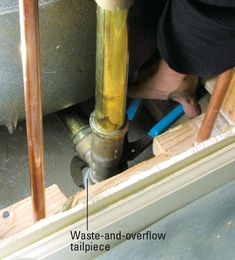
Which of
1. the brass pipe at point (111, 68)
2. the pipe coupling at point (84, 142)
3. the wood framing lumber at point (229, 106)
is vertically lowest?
the pipe coupling at point (84, 142)

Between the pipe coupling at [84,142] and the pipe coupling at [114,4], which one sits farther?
the pipe coupling at [84,142]

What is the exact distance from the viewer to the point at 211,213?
0.76 meters

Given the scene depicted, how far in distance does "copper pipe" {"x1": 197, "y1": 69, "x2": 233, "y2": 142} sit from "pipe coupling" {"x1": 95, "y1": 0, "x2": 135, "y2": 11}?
18 cm

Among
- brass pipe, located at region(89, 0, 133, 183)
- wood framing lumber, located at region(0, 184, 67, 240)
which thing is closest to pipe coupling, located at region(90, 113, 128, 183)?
brass pipe, located at region(89, 0, 133, 183)

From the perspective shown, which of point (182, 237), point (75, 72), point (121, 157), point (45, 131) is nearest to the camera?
point (182, 237)

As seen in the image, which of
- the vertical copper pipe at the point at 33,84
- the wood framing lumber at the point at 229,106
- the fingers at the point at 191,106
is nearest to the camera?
the vertical copper pipe at the point at 33,84

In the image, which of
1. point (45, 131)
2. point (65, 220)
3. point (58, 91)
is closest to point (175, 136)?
point (58, 91)

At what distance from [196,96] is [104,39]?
0.37 m

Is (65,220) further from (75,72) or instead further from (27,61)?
(75,72)

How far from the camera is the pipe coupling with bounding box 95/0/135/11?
0.61 m

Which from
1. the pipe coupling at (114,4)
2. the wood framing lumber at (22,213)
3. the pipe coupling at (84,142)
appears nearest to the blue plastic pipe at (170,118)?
the pipe coupling at (84,142)

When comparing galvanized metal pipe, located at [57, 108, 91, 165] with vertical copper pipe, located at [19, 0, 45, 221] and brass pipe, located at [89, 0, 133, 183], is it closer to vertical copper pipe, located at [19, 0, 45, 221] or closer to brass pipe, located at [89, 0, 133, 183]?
brass pipe, located at [89, 0, 133, 183]

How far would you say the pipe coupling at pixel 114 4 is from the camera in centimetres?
61

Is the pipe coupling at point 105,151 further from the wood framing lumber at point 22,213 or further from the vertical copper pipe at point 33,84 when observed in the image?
the vertical copper pipe at point 33,84
